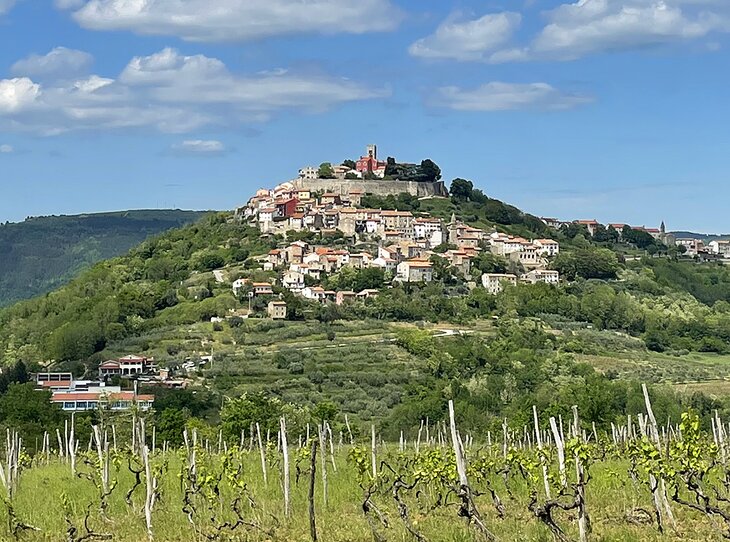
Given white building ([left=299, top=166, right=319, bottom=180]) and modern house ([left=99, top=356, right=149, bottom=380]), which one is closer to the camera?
modern house ([left=99, top=356, right=149, bottom=380])

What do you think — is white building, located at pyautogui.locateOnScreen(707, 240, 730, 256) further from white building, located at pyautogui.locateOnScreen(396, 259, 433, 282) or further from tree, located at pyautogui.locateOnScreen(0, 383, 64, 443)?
tree, located at pyautogui.locateOnScreen(0, 383, 64, 443)

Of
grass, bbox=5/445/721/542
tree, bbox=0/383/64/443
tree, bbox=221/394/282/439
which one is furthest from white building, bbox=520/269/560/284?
grass, bbox=5/445/721/542

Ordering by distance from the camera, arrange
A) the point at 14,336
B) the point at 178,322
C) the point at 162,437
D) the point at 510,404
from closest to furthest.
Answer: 1. the point at 162,437
2. the point at 510,404
3. the point at 178,322
4. the point at 14,336

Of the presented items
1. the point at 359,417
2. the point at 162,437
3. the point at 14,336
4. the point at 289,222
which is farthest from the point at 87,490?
the point at 289,222

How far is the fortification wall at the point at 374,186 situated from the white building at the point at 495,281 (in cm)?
2892

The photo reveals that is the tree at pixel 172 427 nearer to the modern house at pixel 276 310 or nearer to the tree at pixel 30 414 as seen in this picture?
the tree at pixel 30 414

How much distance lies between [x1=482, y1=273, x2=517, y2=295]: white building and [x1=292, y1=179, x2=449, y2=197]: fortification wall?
28.9 meters

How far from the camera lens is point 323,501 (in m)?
14.9

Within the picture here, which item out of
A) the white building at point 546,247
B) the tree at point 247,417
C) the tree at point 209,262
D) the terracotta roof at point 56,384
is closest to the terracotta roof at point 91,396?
the terracotta roof at point 56,384

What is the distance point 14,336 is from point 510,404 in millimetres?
39167

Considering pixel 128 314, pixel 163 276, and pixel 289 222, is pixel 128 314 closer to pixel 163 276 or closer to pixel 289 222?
pixel 163 276

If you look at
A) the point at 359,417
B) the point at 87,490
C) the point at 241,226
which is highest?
the point at 241,226

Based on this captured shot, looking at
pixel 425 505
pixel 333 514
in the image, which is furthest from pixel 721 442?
pixel 333 514

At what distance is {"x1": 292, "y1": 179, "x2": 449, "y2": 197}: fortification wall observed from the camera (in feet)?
341
